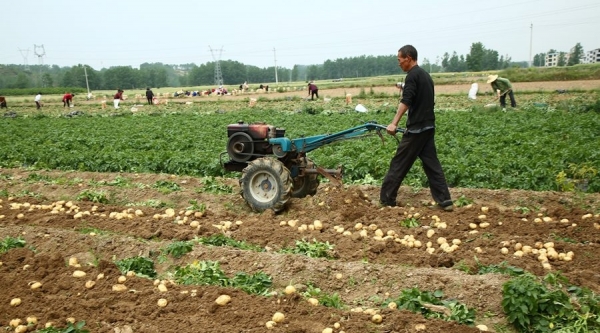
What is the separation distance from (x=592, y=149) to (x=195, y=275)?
27.9 ft

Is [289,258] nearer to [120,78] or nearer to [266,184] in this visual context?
[266,184]

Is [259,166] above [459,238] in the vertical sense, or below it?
above

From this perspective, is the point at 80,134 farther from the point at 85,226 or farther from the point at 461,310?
the point at 461,310

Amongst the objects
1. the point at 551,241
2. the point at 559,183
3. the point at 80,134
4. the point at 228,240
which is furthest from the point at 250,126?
the point at 80,134

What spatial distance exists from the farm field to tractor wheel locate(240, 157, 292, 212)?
22 centimetres

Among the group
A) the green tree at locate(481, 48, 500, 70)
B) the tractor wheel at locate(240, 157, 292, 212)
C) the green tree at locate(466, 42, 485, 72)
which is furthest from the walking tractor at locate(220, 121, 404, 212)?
the green tree at locate(481, 48, 500, 70)

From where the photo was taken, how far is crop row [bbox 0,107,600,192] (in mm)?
9250

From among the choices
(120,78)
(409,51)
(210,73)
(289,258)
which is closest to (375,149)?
(409,51)

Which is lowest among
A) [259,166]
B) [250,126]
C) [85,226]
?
[85,226]

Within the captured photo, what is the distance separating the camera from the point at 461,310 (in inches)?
175

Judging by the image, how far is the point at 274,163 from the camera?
777 centimetres

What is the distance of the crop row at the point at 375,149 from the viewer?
30.3 feet

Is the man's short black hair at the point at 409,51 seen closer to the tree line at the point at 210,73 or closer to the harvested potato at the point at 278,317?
the harvested potato at the point at 278,317

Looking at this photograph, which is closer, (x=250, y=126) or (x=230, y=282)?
(x=230, y=282)
